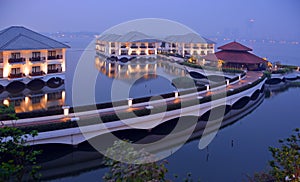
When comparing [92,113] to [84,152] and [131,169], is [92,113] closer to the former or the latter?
[84,152]

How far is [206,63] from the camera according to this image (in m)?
31.1

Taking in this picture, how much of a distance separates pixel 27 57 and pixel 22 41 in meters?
1.17

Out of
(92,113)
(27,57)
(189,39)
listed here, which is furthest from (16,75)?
(189,39)

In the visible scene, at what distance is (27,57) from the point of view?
20.3m

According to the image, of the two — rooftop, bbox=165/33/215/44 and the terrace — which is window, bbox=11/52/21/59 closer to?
the terrace

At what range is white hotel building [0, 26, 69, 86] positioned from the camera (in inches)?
763

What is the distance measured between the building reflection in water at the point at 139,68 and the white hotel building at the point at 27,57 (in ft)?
20.5

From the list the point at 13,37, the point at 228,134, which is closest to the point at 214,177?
the point at 228,134

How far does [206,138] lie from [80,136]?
18.5 feet

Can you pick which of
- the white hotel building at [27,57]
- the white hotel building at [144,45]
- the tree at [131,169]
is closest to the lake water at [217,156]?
the tree at [131,169]

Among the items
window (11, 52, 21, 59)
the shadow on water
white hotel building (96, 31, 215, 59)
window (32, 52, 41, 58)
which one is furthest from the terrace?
white hotel building (96, 31, 215, 59)

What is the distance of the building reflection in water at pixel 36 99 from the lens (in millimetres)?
15577

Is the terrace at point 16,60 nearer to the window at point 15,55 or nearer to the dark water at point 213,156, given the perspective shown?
the window at point 15,55

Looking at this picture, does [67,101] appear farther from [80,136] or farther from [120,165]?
[120,165]
